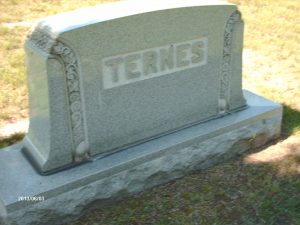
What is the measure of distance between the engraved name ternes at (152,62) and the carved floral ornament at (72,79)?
207mm

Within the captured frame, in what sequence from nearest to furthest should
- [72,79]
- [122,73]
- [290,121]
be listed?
[72,79]
[122,73]
[290,121]

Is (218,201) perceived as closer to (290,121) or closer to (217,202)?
(217,202)

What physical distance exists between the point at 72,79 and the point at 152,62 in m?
0.61

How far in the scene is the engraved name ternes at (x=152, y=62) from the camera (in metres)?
2.84

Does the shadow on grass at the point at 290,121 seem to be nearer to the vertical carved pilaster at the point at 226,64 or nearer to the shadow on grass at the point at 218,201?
the shadow on grass at the point at 218,201

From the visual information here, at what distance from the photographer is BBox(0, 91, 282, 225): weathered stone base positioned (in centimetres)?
262

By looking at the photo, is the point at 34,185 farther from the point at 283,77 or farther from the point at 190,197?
the point at 283,77

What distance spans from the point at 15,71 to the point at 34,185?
2.63 m

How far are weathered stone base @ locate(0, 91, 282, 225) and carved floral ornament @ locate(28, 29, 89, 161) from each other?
0.44ft

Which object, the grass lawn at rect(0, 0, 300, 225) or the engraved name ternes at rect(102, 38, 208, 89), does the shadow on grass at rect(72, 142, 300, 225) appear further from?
the engraved name ternes at rect(102, 38, 208, 89)

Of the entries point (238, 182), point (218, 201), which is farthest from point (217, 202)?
point (238, 182)

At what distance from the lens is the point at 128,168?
2.91m

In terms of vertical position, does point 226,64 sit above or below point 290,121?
above

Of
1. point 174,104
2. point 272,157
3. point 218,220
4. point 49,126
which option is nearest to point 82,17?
point 49,126
